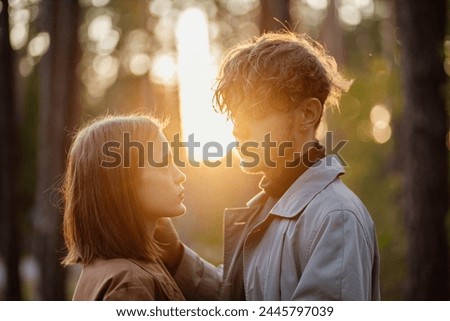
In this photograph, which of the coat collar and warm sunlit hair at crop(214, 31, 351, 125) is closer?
the coat collar

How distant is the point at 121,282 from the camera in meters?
2.32

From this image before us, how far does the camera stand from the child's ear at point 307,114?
2588 mm

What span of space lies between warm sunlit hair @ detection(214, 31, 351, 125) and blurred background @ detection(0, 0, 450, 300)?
0.91 feet

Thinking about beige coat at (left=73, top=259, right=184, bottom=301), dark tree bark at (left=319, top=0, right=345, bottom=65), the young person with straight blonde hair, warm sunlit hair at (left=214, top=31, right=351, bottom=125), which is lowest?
beige coat at (left=73, top=259, right=184, bottom=301)

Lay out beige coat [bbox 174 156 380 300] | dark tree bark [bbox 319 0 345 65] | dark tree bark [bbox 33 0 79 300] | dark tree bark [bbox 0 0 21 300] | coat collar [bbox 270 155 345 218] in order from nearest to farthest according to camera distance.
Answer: beige coat [bbox 174 156 380 300] → coat collar [bbox 270 155 345 218] → dark tree bark [bbox 0 0 21 300] → dark tree bark [bbox 33 0 79 300] → dark tree bark [bbox 319 0 345 65]

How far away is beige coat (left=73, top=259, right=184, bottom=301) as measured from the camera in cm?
232

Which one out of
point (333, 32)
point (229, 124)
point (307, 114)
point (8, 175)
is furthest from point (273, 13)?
point (333, 32)

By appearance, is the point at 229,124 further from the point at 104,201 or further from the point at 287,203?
the point at 104,201

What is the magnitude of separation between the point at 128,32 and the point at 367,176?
35.9ft

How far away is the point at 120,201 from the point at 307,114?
0.88 meters

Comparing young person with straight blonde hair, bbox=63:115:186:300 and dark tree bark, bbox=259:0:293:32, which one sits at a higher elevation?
dark tree bark, bbox=259:0:293:32

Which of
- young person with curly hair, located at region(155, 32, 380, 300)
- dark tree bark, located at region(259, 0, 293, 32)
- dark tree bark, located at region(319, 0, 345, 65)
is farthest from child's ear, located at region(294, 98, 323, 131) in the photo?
dark tree bark, located at region(319, 0, 345, 65)

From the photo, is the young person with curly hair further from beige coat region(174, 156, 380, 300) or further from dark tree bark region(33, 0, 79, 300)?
dark tree bark region(33, 0, 79, 300)

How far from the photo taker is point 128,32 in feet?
60.7
